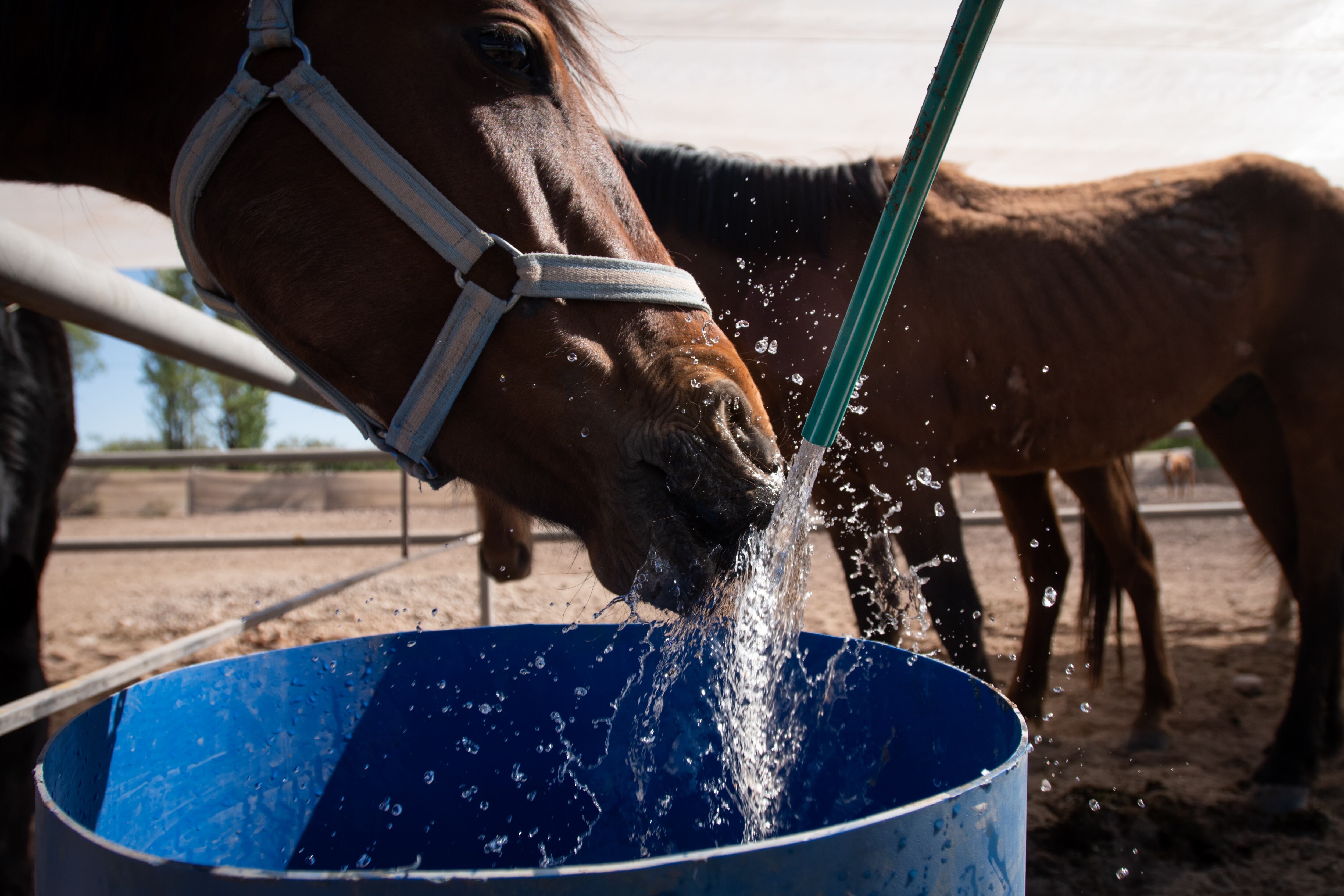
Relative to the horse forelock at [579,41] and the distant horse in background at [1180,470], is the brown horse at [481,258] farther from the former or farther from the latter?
the distant horse in background at [1180,470]

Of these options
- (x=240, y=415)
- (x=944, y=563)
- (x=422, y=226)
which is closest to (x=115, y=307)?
(x=422, y=226)

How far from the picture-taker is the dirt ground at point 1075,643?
2.01 m

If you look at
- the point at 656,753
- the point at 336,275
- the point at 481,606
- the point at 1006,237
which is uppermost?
the point at 1006,237

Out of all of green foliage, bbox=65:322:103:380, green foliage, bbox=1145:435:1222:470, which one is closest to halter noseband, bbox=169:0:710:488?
green foliage, bbox=1145:435:1222:470

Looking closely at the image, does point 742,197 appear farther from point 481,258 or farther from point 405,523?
point 405,523

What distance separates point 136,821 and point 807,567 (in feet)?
2.72

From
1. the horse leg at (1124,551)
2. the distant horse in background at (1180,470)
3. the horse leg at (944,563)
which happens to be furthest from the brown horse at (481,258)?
the distant horse in background at (1180,470)

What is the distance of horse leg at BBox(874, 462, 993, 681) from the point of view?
2.08 m

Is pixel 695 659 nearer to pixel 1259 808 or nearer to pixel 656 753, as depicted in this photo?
pixel 656 753

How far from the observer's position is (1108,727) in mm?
2963

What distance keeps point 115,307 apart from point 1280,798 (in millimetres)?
3085

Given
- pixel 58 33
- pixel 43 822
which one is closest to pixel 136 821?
pixel 43 822

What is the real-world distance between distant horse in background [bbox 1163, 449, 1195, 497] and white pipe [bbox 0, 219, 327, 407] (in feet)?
42.2

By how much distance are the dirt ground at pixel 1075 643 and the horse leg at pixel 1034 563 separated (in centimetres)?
16
